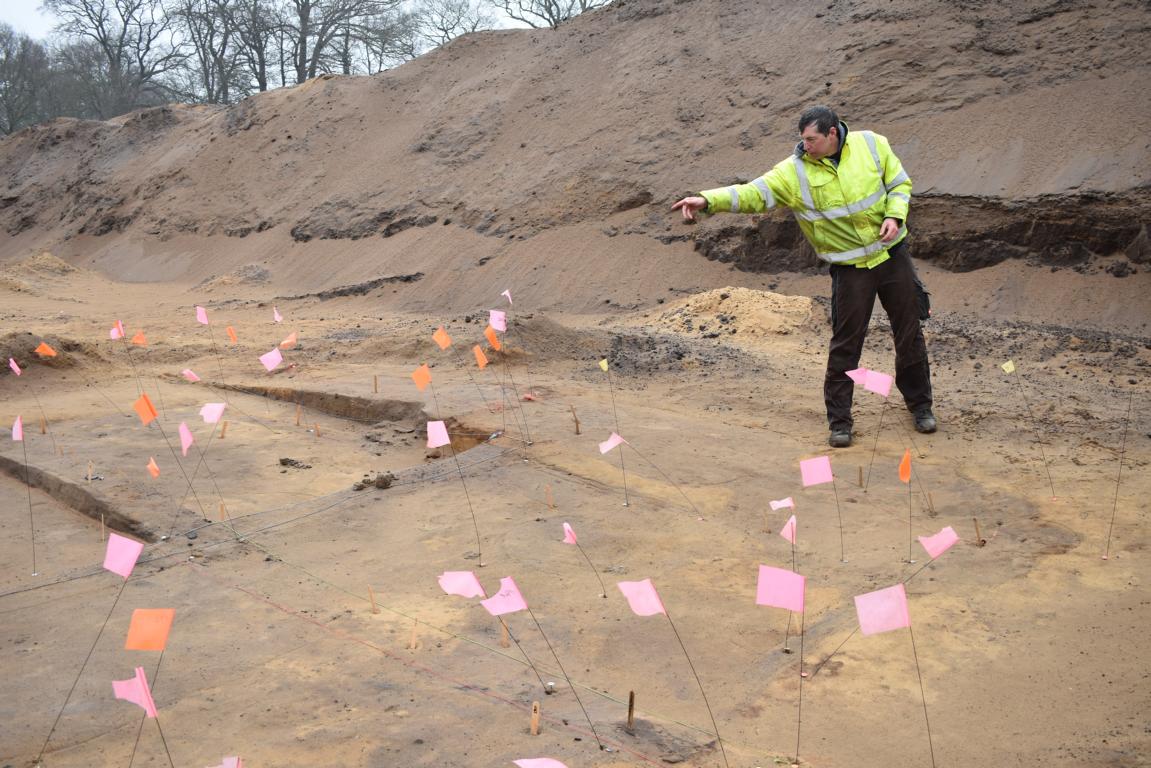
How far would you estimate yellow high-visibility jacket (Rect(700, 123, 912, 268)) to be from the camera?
18.3 ft

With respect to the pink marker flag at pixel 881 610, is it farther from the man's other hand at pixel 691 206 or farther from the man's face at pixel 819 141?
the man's face at pixel 819 141

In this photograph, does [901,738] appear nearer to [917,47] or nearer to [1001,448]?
[1001,448]

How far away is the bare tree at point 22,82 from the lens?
122ft

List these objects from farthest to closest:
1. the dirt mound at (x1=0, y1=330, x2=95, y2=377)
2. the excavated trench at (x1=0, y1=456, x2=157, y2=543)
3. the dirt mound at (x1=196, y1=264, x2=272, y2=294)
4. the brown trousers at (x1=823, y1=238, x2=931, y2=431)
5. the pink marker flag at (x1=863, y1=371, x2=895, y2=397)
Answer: the dirt mound at (x1=196, y1=264, x2=272, y2=294)
the dirt mound at (x1=0, y1=330, x2=95, y2=377)
the brown trousers at (x1=823, y1=238, x2=931, y2=431)
the pink marker flag at (x1=863, y1=371, x2=895, y2=397)
the excavated trench at (x1=0, y1=456, x2=157, y2=543)

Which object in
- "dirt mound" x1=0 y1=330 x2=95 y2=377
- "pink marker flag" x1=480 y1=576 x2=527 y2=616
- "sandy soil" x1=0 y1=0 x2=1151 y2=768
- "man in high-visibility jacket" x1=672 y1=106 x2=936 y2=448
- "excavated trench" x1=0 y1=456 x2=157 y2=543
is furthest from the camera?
"dirt mound" x1=0 y1=330 x2=95 y2=377

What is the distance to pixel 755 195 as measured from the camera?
569 centimetres

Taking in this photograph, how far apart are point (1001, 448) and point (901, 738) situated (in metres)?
3.16

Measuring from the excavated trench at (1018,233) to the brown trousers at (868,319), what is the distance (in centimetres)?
530

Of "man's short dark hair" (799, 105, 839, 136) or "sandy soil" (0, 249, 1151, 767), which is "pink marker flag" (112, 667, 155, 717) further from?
"man's short dark hair" (799, 105, 839, 136)

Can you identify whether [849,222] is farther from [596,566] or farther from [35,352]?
[35,352]

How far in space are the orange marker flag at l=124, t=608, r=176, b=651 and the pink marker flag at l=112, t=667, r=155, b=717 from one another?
15 cm

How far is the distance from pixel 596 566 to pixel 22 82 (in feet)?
135

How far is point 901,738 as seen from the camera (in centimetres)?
289

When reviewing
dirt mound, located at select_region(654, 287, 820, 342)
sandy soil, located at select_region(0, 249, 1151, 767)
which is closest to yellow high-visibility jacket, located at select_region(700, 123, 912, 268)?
sandy soil, located at select_region(0, 249, 1151, 767)
